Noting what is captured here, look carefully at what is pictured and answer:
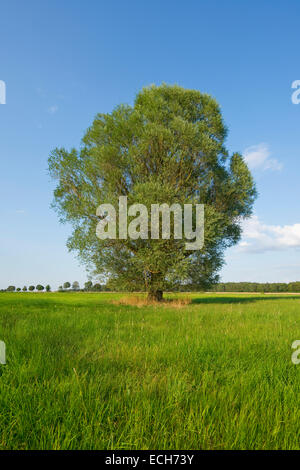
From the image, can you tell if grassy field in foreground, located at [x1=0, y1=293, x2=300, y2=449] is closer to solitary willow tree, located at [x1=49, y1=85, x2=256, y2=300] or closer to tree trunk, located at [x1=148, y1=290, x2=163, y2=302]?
solitary willow tree, located at [x1=49, y1=85, x2=256, y2=300]

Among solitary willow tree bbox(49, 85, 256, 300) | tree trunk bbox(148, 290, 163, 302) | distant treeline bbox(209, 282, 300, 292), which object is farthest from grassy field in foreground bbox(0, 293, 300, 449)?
distant treeline bbox(209, 282, 300, 292)

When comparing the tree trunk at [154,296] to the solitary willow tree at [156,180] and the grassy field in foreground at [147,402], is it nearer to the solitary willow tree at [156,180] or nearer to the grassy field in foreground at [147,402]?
the solitary willow tree at [156,180]

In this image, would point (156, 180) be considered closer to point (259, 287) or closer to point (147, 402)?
point (147, 402)

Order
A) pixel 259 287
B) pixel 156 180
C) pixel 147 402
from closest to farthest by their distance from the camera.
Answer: pixel 147 402
pixel 156 180
pixel 259 287

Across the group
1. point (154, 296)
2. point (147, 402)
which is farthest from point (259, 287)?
point (147, 402)

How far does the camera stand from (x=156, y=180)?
20719 millimetres

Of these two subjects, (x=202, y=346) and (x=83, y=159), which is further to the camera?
(x=83, y=159)

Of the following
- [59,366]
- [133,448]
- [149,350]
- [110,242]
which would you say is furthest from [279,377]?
[110,242]

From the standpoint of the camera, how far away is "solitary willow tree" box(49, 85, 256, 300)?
63.0 ft

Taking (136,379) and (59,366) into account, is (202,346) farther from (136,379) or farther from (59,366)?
(59,366)

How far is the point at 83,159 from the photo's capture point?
22922 millimetres

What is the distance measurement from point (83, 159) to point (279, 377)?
74.8 ft

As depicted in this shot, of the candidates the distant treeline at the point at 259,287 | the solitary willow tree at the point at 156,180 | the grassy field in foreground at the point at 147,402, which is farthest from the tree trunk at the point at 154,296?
the distant treeline at the point at 259,287
